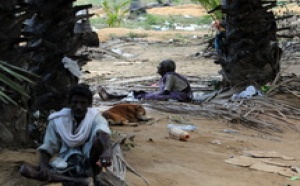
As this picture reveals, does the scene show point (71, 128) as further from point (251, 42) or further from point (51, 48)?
point (251, 42)

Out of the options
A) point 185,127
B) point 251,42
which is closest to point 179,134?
point 185,127

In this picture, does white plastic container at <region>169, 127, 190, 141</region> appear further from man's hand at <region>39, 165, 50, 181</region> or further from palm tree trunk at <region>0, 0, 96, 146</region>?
man's hand at <region>39, 165, 50, 181</region>

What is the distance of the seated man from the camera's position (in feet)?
12.9

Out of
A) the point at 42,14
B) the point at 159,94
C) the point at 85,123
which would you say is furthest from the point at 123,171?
the point at 159,94

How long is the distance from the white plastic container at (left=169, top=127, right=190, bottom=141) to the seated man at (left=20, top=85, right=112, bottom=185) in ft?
6.35

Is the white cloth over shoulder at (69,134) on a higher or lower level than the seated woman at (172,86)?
higher

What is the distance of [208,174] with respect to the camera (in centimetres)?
470

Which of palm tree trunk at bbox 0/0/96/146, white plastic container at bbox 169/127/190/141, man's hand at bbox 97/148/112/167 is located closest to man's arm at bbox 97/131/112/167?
man's hand at bbox 97/148/112/167

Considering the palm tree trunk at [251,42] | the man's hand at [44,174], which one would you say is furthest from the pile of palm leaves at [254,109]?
the man's hand at [44,174]

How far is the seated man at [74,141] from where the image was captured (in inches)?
155

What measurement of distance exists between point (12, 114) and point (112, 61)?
1176 centimetres

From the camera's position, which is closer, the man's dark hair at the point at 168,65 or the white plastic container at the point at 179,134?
the white plastic container at the point at 179,134

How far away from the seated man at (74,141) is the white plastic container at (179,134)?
76.2 inches

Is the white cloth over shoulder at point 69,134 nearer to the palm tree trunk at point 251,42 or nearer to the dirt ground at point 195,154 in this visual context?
the dirt ground at point 195,154
